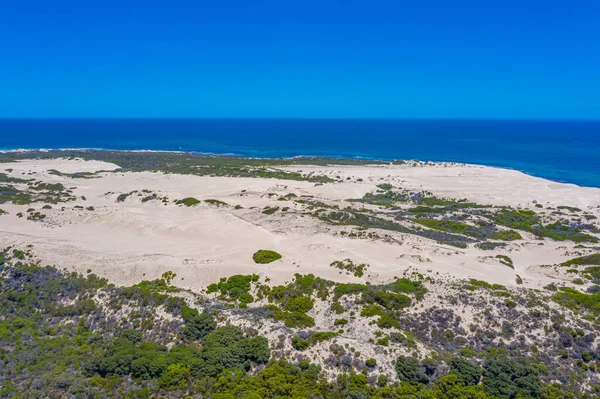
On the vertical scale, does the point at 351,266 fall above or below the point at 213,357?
above

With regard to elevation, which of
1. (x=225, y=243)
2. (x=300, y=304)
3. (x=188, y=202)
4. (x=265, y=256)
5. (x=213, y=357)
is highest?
(x=188, y=202)

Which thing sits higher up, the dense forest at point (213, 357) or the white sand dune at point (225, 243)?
the white sand dune at point (225, 243)

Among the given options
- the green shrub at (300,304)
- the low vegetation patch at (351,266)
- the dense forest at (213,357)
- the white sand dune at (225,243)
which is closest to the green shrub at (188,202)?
the white sand dune at (225,243)

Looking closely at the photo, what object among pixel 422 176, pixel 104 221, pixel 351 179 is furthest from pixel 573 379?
pixel 422 176

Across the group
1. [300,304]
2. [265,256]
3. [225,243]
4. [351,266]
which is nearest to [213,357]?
[300,304]

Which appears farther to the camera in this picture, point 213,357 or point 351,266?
point 351,266

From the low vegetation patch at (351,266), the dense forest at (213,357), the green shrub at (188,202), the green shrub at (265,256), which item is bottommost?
the dense forest at (213,357)

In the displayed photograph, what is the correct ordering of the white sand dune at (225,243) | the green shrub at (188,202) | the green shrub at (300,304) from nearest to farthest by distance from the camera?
1. the green shrub at (300,304)
2. the white sand dune at (225,243)
3. the green shrub at (188,202)

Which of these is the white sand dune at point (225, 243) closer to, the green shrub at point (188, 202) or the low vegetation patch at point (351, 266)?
the low vegetation patch at point (351, 266)

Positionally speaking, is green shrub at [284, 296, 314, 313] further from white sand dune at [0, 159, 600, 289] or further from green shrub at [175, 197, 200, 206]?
green shrub at [175, 197, 200, 206]

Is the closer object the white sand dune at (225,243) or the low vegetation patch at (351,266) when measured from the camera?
the low vegetation patch at (351,266)

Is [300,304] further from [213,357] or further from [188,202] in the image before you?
[188,202]
